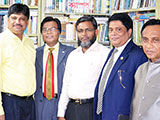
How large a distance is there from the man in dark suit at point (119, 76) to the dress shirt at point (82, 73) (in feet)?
0.68

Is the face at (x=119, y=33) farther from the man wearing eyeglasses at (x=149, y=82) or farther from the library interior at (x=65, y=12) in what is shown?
the library interior at (x=65, y=12)

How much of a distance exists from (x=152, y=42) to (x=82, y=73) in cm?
87

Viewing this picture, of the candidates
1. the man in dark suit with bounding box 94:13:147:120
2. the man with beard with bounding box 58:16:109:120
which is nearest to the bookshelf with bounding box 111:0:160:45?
the man with beard with bounding box 58:16:109:120

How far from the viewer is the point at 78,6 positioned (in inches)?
142

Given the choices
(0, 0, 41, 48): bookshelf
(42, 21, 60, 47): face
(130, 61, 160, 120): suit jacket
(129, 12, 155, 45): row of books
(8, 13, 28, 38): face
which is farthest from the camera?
(0, 0, 41, 48): bookshelf

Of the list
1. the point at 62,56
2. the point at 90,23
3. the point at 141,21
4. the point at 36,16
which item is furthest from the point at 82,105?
the point at 36,16

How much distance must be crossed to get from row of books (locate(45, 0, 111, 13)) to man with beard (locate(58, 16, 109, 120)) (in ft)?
3.74

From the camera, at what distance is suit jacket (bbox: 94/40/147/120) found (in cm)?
188

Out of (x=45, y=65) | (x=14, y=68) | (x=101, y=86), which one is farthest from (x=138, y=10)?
(x=14, y=68)

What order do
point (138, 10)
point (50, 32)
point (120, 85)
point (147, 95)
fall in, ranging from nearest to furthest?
point (147, 95) < point (120, 85) < point (50, 32) < point (138, 10)

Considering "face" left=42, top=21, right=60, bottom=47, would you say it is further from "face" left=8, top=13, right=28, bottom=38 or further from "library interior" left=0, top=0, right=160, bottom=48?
"library interior" left=0, top=0, right=160, bottom=48

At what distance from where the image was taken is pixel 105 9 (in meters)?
3.64

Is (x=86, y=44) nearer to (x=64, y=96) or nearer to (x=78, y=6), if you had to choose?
(x=64, y=96)

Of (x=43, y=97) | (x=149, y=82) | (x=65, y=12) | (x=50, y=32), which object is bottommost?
(x=43, y=97)
